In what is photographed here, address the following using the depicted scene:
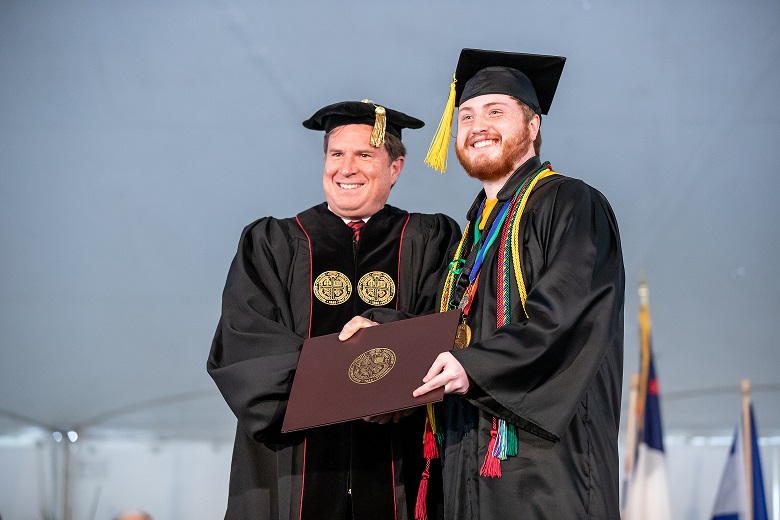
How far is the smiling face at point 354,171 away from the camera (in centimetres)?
342

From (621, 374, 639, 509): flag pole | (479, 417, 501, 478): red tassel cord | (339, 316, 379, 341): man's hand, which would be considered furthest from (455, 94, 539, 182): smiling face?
(621, 374, 639, 509): flag pole

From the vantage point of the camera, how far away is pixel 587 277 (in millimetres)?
2648

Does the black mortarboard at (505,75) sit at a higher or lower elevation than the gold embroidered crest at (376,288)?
higher

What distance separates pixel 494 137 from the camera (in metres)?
3.11

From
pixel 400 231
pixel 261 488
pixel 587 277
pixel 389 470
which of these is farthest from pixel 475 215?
pixel 261 488

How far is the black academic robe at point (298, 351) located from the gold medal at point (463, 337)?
0.44m

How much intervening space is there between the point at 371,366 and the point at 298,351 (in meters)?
0.38

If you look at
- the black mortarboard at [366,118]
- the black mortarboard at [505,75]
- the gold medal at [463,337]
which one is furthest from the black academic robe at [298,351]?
the black mortarboard at [505,75]

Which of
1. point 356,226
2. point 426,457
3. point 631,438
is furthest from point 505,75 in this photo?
point 631,438

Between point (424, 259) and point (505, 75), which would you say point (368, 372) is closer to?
point (424, 259)

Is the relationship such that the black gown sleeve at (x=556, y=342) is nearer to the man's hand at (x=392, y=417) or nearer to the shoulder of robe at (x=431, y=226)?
the man's hand at (x=392, y=417)

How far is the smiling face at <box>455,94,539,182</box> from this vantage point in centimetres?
310

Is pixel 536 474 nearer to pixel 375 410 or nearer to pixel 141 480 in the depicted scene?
pixel 375 410

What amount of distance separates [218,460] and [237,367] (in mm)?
2381
